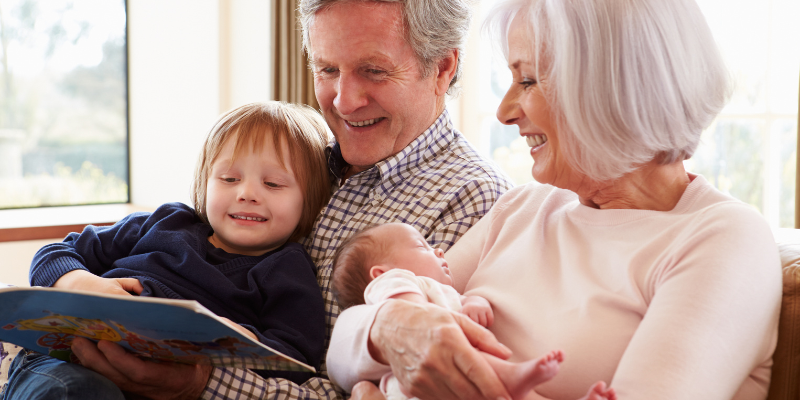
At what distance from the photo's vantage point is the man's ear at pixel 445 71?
199 cm

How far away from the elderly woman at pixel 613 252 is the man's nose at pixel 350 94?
0.55 metres

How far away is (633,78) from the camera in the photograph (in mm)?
1148

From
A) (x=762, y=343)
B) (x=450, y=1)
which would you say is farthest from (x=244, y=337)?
(x=450, y=1)

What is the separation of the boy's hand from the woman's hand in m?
0.73

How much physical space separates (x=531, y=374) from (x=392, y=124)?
1.07m

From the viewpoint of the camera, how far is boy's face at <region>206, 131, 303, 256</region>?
173 cm

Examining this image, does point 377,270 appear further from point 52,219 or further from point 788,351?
point 52,219

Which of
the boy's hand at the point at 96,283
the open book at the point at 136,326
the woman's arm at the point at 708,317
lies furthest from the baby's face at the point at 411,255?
the boy's hand at the point at 96,283

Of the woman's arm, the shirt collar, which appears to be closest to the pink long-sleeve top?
the woman's arm

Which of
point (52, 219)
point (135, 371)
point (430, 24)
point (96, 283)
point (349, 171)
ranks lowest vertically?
point (52, 219)

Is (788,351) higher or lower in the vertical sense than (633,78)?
lower

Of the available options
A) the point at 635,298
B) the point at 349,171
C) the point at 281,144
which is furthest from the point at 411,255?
the point at 349,171

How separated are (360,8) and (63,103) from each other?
325 centimetres

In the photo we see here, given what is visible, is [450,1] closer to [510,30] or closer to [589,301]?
[510,30]
